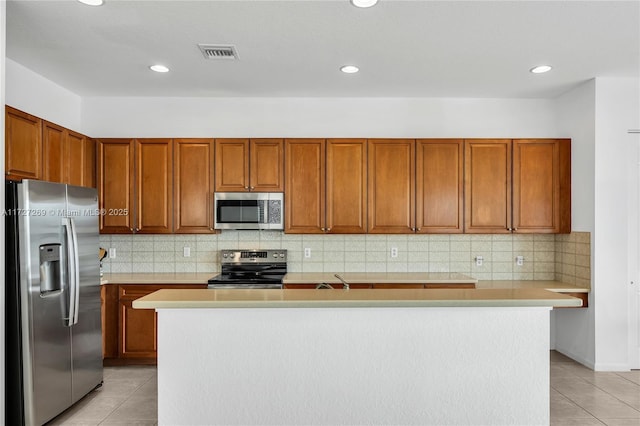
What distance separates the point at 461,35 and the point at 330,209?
77.4 inches

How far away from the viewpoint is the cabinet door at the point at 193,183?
4.33 meters

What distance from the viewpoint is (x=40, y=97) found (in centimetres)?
390

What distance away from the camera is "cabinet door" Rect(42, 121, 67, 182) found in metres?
3.47

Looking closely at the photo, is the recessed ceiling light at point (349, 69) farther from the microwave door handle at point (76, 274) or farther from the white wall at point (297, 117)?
the microwave door handle at point (76, 274)

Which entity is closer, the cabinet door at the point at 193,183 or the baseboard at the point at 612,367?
the baseboard at the point at 612,367

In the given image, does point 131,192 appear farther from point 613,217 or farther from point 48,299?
point 613,217

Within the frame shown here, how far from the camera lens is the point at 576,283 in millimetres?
4238

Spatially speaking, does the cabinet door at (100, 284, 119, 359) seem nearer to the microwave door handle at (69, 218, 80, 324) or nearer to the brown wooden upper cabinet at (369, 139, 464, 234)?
the microwave door handle at (69, 218, 80, 324)

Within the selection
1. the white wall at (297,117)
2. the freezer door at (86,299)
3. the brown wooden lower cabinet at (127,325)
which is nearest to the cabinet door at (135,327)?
the brown wooden lower cabinet at (127,325)

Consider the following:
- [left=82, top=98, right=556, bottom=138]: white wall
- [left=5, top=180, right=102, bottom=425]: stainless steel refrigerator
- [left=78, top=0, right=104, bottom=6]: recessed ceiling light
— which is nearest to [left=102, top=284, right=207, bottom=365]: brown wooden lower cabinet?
[left=5, top=180, right=102, bottom=425]: stainless steel refrigerator

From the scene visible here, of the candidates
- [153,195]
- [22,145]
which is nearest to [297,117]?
[153,195]

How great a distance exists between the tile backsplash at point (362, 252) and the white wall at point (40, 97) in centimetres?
128

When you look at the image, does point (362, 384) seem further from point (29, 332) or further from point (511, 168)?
point (511, 168)

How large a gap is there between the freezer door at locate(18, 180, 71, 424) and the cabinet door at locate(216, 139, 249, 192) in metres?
1.51
